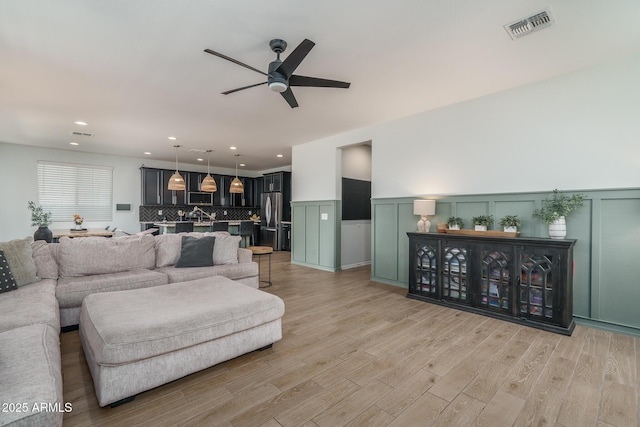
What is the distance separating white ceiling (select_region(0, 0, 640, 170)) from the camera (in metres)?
2.25

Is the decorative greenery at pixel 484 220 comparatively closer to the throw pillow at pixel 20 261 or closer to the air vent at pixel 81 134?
the throw pillow at pixel 20 261

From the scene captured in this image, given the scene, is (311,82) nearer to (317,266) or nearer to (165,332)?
(165,332)

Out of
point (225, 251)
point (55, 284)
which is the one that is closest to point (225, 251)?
point (225, 251)

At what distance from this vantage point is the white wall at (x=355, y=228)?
627cm

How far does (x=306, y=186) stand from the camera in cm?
664

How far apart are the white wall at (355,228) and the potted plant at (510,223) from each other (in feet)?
10.3

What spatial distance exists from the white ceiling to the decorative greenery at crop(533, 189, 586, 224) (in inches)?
54.9

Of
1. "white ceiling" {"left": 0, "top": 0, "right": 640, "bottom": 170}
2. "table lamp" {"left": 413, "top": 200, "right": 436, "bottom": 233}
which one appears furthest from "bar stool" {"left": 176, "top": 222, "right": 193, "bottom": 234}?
"table lamp" {"left": 413, "top": 200, "right": 436, "bottom": 233}

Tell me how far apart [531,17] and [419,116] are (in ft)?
7.47

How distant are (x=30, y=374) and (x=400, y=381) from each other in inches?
83.4

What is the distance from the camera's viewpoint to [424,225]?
167 inches

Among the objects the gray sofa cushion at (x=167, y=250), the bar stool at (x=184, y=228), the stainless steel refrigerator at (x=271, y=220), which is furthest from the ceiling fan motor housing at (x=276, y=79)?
the stainless steel refrigerator at (x=271, y=220)

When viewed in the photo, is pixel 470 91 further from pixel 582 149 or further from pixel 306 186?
pixel 306 186

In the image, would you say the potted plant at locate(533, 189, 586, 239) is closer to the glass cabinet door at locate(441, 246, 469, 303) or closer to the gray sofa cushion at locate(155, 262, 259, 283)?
the glass cabinet door at locate(441, 246, 469, 303)
